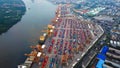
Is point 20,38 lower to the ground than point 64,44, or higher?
higher

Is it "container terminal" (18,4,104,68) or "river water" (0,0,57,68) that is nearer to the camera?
"container terminal" (18,4,104,68)

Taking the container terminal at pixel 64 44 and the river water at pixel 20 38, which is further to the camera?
the river water at pixel 20 38

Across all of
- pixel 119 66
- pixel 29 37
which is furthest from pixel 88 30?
pixel 119 66

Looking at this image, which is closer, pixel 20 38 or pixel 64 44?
pixel 64 44
